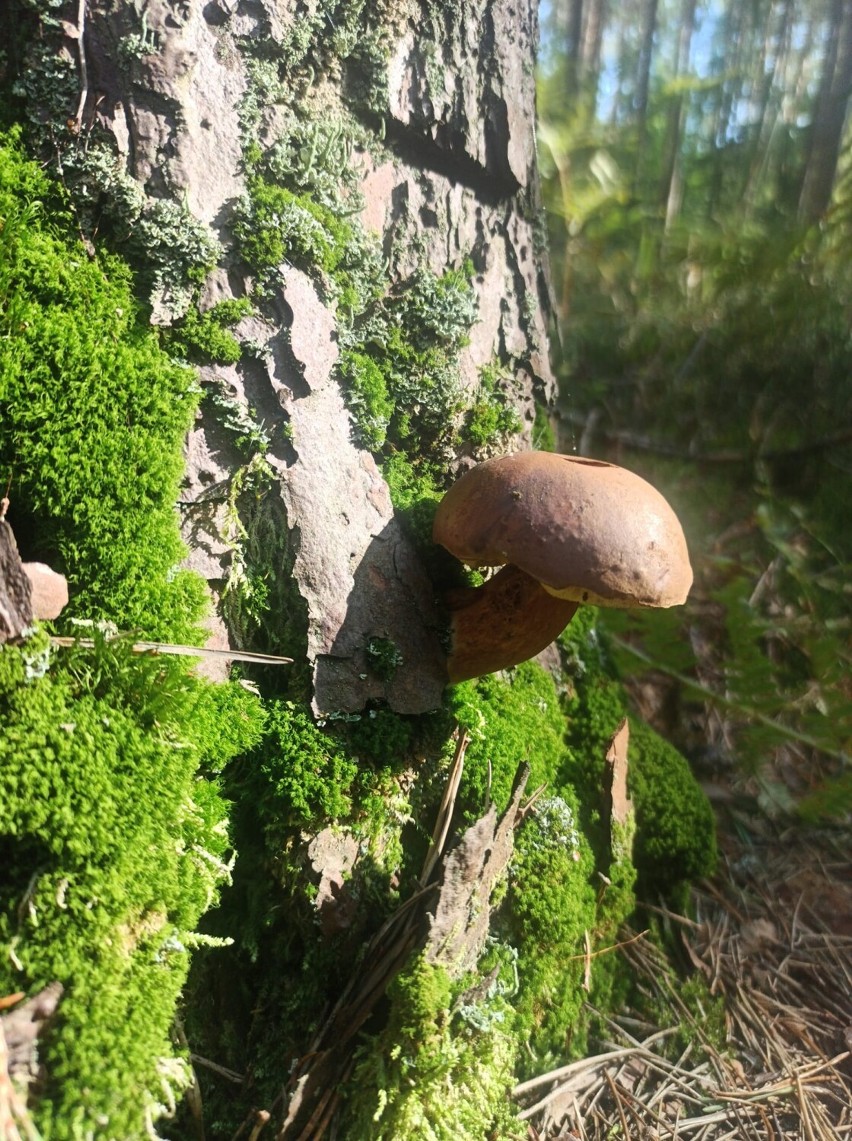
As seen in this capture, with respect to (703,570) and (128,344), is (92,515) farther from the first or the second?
(703,570)

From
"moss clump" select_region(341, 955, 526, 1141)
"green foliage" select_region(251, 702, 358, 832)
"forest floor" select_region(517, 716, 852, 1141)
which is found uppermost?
"green foliage" select_region(251, 702, 358, 832)

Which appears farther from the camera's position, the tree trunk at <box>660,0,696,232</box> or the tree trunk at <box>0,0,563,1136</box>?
the tree trunk at <box>660,0,696,232</box>

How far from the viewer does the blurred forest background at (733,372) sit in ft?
11.3

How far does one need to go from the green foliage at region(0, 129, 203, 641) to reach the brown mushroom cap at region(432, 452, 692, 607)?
740 millimetres

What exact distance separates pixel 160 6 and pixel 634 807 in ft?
9.26

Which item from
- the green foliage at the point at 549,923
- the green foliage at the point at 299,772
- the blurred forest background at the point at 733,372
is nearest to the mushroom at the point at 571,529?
the green foliage at the point at 299,772

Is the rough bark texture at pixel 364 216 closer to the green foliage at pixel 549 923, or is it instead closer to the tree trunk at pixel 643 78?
the green foliage at pixel 549 923

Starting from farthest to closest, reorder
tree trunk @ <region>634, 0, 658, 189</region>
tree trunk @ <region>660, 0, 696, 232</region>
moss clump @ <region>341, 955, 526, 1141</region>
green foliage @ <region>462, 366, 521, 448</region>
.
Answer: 1. tree trunk @ <region>634, 0, 658, 189</region>
2. tree trunk @ <region>660, 0, 696, 232</region>
3. green foliage @ <region>462, 366, 521, 448</region>
4. moss clump @ <region>341, 955, 526, 1141</region>

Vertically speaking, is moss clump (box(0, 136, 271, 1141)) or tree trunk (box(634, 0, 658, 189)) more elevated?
tree trunk (box(634, 0, 658, 189))

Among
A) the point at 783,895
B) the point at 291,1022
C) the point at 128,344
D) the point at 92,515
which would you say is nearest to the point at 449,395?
the point at 128,344

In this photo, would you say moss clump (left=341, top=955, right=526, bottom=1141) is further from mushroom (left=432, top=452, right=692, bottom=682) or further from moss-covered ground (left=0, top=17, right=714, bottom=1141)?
mushroom (left=432, top=452, right=692, bottom=682)

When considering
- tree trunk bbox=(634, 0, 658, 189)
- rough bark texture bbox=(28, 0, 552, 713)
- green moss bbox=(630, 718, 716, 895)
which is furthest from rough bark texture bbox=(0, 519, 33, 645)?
tree trunk bbox=(634, 0, 658, 189)

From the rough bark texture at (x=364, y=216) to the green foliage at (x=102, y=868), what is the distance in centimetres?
39

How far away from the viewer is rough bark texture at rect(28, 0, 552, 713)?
1765 mm
